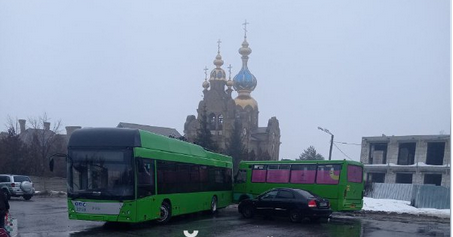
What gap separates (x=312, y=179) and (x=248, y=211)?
326cm

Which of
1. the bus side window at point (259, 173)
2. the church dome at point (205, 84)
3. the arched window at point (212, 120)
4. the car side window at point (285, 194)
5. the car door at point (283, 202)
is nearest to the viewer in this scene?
the car door at point (283, 202)

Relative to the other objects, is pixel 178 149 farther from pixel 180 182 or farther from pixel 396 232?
pixel 396 232

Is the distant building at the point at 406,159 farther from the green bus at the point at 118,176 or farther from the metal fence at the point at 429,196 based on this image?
the green bus at the point at 118,176

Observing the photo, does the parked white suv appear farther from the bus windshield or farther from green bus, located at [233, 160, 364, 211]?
the bus windshield

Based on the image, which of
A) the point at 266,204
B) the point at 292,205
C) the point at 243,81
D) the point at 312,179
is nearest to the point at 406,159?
the point at 312,179

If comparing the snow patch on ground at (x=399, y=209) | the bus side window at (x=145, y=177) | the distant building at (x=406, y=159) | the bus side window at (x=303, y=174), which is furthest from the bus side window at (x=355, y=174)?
the distant building at (x=406, y=159)

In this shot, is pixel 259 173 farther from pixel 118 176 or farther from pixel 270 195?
pixel 118 176

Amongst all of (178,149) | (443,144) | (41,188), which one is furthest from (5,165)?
(443,144)

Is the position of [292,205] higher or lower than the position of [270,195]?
lower

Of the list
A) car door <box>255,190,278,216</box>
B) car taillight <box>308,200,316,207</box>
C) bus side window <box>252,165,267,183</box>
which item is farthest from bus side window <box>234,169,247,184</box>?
car taillight <box>308,200,316,207</box>

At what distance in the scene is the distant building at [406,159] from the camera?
38719 mm

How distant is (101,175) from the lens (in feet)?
44.8

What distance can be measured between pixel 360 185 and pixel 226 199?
5532 millimetres

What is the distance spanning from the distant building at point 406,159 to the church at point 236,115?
1375cm
